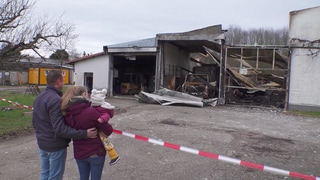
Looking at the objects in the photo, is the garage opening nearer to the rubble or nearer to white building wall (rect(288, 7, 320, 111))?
the rubble

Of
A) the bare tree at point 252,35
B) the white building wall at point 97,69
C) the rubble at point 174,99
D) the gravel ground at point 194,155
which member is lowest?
the gravel ground at point 194,155

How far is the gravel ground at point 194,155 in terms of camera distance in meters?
5.09

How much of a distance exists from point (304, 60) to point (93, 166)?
53.2 feet

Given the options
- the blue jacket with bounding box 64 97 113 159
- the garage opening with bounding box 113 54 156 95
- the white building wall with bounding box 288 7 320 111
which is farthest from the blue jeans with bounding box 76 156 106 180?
the garage opening with bounding box 113 54 156 95

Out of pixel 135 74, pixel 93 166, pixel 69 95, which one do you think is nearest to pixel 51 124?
pixel 69 95

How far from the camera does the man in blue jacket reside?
302 centimetres

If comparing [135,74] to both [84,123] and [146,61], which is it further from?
[84,123]

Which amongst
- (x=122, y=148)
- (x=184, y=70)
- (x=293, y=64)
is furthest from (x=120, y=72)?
(x=122, y=148)

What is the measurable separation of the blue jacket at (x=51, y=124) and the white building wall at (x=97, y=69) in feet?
64.2

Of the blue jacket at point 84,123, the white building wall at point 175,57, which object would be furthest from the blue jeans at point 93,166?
the white building wall at point 175,57

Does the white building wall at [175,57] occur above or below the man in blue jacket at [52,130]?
above

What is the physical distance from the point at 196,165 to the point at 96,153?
9.71 feet

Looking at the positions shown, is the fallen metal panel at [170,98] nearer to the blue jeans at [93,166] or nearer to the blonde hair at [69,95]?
the blue jeans at [93,166]

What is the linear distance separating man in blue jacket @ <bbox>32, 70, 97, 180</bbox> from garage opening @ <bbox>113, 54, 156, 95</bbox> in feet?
74.5
